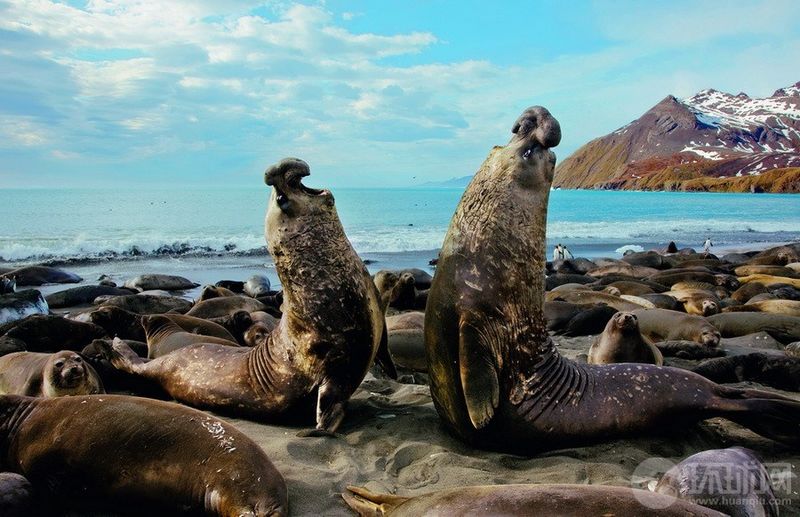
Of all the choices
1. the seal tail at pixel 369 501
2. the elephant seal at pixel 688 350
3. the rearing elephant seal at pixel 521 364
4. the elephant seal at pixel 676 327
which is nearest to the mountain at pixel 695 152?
the elephant seal at pixel 676 327

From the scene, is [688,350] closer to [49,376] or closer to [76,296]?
[49,376]

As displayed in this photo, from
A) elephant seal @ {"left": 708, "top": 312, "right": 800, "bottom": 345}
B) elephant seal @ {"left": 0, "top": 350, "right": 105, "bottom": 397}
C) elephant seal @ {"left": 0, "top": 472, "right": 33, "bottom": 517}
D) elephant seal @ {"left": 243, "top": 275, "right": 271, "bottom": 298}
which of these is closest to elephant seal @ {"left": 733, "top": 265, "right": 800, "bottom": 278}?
elephant seal @ {"left": 708, "top": 312, "right": 800, "bottom": 345}

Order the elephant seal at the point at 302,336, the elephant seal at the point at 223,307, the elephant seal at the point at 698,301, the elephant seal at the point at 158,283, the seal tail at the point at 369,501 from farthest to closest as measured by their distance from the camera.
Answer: the elephant seal at the point at 158,283 < the elephant seal at the point at 698,301 < the elephant seal at the point at 223,307 < the elephant seal at the point at 302,336 < the seal tail at the point at 369,501

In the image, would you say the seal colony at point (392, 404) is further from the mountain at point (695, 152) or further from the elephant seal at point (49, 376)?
the mountain at point (695, 152)

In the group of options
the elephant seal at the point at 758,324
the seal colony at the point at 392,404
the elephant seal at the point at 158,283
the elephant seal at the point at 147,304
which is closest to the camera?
the seal colony at the point at 392,404

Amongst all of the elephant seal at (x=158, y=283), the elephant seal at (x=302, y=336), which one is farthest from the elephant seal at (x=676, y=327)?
the elephant seal at (x=158, y=283)

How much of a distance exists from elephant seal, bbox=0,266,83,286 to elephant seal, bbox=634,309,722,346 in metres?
14.8

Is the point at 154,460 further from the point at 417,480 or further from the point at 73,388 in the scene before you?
the point at 73,388

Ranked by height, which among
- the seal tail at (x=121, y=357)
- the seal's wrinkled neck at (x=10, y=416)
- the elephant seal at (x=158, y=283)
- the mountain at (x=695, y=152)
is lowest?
the elephant seal at (x=158, y=283)

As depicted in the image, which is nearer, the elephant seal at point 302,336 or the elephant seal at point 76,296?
the elephant seal at point 302,336

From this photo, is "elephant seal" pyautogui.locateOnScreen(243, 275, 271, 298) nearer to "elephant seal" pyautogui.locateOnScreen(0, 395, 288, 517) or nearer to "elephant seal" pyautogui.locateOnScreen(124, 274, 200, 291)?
"elephant seal" pyautogui.locateOnScreen(124, 274, 200, 291)

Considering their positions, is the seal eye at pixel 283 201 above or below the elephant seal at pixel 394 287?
above

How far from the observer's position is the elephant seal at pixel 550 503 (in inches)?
96.3

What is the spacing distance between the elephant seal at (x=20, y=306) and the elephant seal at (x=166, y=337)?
409 cm
